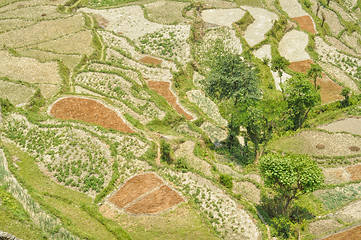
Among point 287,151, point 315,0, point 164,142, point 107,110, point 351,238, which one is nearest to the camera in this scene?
point 351,238

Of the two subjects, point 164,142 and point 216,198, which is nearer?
point 216,198

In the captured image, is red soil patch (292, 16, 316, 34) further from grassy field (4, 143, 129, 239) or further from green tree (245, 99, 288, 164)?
grassy field (4, 143, 129, 239)

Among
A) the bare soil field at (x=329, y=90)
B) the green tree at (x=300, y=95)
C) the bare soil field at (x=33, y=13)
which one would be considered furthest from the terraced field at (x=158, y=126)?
the green tree at (x=300, y=95)

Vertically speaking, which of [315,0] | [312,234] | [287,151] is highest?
[312,234]

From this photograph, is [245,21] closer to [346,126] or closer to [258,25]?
[258,25]

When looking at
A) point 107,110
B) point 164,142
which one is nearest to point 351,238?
point 164,142

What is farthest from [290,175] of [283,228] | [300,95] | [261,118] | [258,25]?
[258,25]

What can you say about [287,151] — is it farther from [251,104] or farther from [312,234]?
[312,234]

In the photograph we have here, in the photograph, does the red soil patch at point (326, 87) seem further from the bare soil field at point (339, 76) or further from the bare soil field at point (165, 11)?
the bare soil field at point (165, 11)
